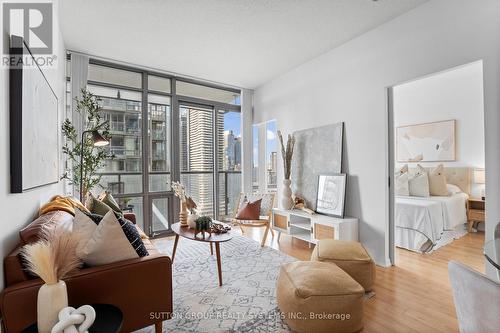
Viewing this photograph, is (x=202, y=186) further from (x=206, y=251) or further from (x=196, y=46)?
(x=196, y=46)

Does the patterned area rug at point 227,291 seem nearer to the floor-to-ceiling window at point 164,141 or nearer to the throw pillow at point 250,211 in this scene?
the throw pillow at point 250,211

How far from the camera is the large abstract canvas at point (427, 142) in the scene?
Answer: 4766 mm

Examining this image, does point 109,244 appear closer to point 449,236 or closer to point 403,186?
point 403,186

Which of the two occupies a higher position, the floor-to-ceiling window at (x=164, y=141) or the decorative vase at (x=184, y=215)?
the floor-to-ceiling window at (x=164, y=141)

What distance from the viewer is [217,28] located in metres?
3.02

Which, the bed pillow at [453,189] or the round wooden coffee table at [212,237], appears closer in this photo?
A: the round wooden coffee table at [212,237]

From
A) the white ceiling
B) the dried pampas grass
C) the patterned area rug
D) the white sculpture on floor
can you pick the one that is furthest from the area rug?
the dried pampas grass

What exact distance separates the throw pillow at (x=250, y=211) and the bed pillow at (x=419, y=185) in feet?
9.03

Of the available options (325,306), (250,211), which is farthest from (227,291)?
(250,211)

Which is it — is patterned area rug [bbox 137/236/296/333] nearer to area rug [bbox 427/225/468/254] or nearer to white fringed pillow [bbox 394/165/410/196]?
area rug [bbox 427/225/468/254]

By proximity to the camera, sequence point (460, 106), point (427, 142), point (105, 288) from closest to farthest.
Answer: point (105, 288) < point (460, 106) < point (427, 142)

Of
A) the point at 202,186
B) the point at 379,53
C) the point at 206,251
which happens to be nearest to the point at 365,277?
the point at 206,251

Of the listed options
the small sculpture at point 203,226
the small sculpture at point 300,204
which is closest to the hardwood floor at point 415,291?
the small sculpture at point 300,204

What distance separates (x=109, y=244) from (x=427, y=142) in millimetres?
5681
